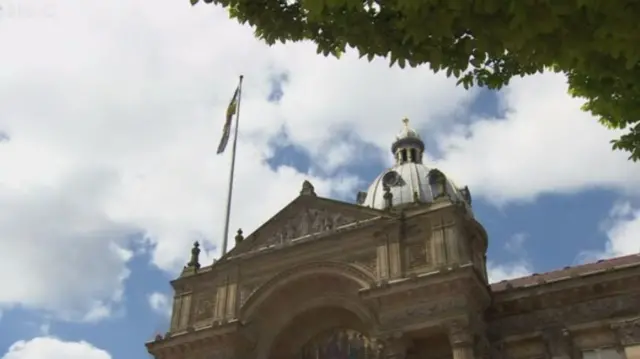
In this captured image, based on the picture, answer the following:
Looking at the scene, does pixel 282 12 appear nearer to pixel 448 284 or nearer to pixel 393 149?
pixel 448 284

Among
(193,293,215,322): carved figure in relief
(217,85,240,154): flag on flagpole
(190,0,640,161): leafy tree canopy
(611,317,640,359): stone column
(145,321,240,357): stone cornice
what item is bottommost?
(190,0,640,161): leafy tree canopy

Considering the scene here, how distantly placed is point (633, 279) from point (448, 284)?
5.56 meters

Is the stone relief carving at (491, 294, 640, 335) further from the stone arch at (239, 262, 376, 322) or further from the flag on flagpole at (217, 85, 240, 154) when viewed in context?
the flag on flagpole at (217, 85, 240, 154)

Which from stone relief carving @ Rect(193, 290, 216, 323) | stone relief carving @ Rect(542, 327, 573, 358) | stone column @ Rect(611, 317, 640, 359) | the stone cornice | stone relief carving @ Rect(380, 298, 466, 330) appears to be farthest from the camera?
stone relief carving @ Rect(193, 290, 216, 323)

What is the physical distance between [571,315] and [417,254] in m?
5.24

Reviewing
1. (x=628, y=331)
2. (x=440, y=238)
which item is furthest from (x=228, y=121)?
(x=628, y=331)

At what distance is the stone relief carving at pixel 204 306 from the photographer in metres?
27.3

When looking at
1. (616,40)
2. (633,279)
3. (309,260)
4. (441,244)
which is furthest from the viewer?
(309,260)

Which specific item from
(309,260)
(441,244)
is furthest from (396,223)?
(309,260)

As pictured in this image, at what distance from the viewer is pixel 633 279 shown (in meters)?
21.7

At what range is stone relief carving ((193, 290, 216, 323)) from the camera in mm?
27266

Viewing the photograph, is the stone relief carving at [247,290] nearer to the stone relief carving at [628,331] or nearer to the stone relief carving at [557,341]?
the stone relief carving at [557,341]

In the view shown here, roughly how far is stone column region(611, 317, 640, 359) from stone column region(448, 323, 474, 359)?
4.29m

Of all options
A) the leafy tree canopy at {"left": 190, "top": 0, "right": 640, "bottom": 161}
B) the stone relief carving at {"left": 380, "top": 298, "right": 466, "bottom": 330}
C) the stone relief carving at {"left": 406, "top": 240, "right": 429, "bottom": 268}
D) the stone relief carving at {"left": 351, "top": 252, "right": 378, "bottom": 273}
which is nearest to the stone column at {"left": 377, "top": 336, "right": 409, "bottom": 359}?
the stone relief carving at {"left": 380, "top": 298, "right": 466, "bottom": 330}
